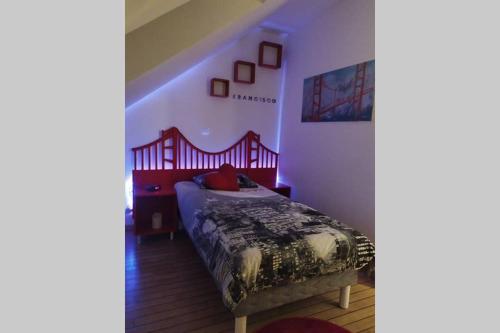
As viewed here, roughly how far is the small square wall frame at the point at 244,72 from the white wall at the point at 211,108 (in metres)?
0.09

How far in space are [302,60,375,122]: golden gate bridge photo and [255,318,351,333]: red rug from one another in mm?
1994

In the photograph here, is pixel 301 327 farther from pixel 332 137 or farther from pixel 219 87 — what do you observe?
pixel 219 87

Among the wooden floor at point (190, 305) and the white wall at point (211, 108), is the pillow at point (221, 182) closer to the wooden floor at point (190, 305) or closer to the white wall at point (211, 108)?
the white wall at point (211, 108)

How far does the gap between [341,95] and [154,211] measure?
2773 millimetres

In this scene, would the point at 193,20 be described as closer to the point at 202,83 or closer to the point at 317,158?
the point at 202,83

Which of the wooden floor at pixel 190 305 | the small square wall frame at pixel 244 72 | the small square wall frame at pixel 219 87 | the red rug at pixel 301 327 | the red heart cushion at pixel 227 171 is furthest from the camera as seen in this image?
the small square wall frame at pixel 244 72

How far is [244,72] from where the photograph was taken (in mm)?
3770

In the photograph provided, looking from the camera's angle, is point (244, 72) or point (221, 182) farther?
point (244, 72)

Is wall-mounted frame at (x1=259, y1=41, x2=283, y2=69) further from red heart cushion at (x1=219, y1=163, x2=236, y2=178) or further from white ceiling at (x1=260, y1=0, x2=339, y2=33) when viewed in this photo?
red heart cushion at (x1=219, y1=163, x2=236, y2=178)

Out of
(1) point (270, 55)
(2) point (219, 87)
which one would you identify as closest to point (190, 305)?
(2) point (219, 87)

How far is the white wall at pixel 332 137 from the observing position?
2695 millimetres

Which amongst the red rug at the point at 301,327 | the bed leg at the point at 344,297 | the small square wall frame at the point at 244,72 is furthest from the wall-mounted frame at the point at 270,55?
the red rug at the point at 301,327

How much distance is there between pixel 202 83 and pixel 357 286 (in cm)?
311

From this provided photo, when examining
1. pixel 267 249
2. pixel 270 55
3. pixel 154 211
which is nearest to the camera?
pixel 267 249
